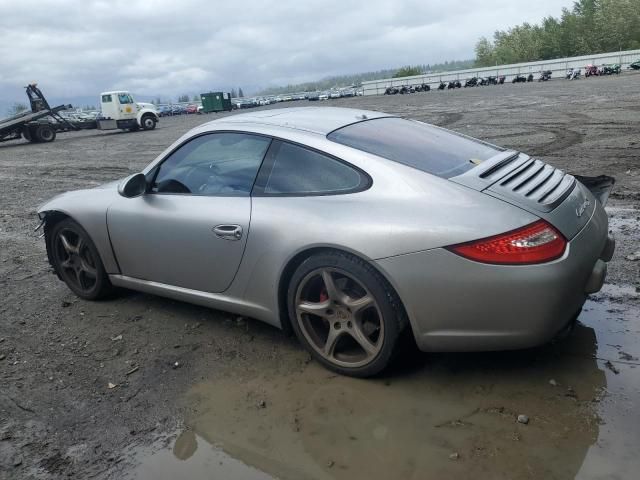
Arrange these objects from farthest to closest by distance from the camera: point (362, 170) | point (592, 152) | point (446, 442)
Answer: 1. point (592, 152)
2. point (362, 170)
3. point (446, 442)

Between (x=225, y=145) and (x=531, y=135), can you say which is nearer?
(x=225, y=145)

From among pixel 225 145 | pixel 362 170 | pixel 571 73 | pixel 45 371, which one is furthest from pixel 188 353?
pixel 571 73

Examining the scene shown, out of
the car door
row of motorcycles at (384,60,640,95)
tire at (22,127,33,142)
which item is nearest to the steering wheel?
the car door

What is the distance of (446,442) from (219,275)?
1.71 meters

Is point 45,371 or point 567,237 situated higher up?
point 567,237

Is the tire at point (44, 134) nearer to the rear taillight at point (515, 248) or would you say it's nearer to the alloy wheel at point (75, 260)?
the alloy wheel at point (75, 260)

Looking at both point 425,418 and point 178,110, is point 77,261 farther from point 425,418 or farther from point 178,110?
point 178,110

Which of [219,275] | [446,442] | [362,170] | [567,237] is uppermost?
[362,170]

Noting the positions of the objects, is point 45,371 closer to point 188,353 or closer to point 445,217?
point 188,353

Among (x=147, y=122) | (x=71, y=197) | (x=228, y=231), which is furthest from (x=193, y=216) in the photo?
(x=147, y=122)

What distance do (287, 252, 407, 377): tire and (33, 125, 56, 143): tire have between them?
94.1 feet

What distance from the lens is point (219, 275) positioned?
355 cm

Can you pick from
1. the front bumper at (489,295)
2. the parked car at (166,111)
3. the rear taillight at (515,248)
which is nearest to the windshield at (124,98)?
the front bumper at (489,295)

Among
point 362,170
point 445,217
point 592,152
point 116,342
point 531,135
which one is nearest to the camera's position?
point 445,217
